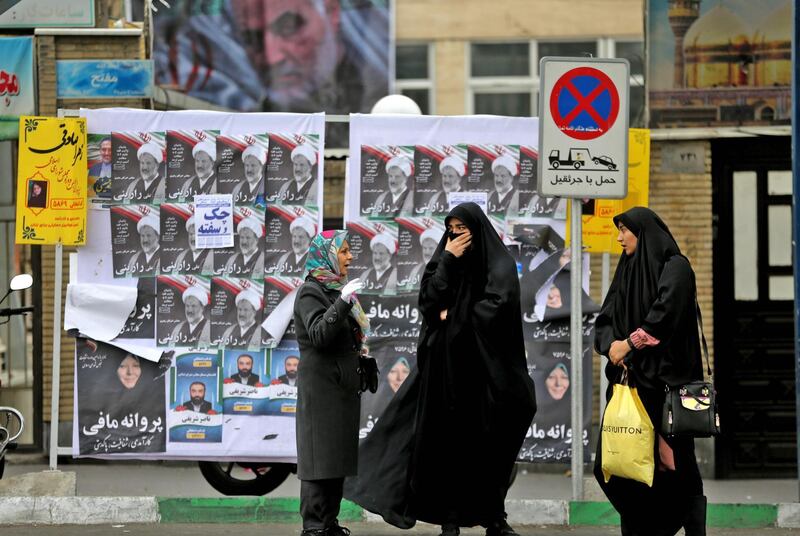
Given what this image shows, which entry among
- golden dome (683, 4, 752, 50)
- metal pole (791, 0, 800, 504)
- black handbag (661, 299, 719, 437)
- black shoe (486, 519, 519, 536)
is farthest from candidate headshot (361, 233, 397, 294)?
golden dome (683, 4, 752, 50)

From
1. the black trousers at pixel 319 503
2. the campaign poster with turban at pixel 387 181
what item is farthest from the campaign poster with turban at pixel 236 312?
the black trousers at pixel 319 503

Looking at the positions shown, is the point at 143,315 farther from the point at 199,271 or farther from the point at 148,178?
the point at 148,178

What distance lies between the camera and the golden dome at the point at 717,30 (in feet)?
37.5

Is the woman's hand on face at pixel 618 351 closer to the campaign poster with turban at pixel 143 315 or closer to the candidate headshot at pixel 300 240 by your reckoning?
the candidate headshot at pixel 300 240

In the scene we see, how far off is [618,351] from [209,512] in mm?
2930

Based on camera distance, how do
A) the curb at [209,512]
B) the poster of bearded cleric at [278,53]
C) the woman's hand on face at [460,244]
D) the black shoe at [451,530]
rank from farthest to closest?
the poster of bearded cleric at [278,53]
the curb at [209,512]
the black shoe at [451,530]
the woman's hand on face at [460,244]

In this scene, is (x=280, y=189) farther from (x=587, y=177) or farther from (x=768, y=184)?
(x=768, y=184)

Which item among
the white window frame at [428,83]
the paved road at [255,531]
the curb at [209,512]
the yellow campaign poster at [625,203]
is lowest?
the paved road at [255,531]

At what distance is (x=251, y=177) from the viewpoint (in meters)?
9.14

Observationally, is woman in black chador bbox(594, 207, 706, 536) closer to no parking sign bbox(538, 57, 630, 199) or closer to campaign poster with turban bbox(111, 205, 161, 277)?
no parking sign bbox(538, 57, 630, 199)

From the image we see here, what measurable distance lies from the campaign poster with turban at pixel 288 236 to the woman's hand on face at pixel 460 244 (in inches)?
64.8

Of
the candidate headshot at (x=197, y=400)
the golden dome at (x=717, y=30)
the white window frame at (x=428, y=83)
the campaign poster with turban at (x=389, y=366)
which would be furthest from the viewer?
the white window frame at (x=428, y=83)

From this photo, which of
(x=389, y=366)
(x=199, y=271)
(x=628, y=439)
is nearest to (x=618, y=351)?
(x=628, y=439)

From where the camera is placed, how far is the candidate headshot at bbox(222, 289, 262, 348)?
913 centimetres
